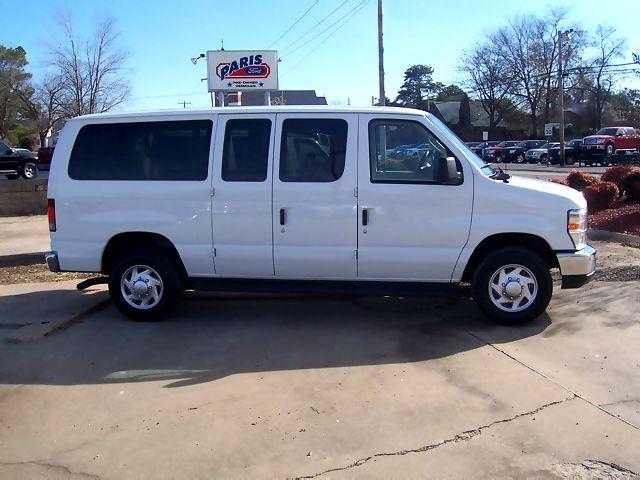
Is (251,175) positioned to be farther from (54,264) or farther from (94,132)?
(54,264)

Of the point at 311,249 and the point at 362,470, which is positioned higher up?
the point at 311,249

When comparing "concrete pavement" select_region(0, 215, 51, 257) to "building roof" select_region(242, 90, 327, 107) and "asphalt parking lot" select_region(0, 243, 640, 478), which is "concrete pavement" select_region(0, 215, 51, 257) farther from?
"building roof" select_region(242, 90, 327, 107)

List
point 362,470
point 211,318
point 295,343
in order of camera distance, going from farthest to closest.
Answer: point 211,318
point 295,343
point 362,470

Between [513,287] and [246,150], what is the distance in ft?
9.65

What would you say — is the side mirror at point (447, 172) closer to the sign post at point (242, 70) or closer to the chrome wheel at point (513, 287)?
the chrome wheel at point (513, 287)

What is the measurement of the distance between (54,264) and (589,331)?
5.43m

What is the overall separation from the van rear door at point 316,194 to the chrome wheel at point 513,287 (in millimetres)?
1381

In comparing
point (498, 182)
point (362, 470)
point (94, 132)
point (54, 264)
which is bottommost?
point (362, 470)

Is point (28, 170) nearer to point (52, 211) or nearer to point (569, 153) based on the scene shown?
point (52, 211)

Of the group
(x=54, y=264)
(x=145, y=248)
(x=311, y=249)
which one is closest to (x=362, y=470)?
(x=311, y=249)

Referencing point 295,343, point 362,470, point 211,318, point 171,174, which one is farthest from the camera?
point 211,318

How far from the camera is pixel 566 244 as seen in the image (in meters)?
5.63

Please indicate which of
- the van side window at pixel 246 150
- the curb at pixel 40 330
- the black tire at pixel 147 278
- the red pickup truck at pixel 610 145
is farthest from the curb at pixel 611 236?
the red pickup truck at pixel 610 145

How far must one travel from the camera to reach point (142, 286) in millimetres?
6184
